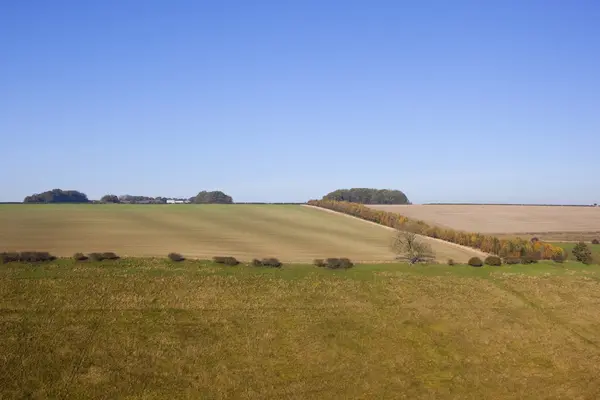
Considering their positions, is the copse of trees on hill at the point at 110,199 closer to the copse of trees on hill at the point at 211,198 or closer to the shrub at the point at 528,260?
the copse of trees on hill at the point at 211,198

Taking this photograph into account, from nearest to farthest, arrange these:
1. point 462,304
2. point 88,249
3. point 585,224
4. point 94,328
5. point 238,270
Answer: point 94,328 → point 462,304 → point 238,270 → point 88,249 → point 585,224

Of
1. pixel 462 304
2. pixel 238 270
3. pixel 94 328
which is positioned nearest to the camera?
pixel 94 328

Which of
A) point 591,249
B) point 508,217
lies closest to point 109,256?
point 591,249

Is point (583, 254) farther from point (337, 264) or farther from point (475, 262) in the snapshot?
point (337, 264)

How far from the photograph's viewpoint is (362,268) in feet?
177

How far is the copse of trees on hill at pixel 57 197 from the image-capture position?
124 meters

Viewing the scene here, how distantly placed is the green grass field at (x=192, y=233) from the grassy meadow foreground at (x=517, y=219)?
1984cm

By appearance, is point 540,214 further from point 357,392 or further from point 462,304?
point 357,392

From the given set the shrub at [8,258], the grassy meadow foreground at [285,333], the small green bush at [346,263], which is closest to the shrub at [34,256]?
the shrub at [8,258]

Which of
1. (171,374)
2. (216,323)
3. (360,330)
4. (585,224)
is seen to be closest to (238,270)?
(216,323)

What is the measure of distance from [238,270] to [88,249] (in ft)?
51.8

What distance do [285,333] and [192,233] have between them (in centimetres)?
3431

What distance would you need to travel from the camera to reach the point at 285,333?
125ft

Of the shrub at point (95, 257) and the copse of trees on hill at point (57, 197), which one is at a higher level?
the copse of trees on hill at point (57, 197)
